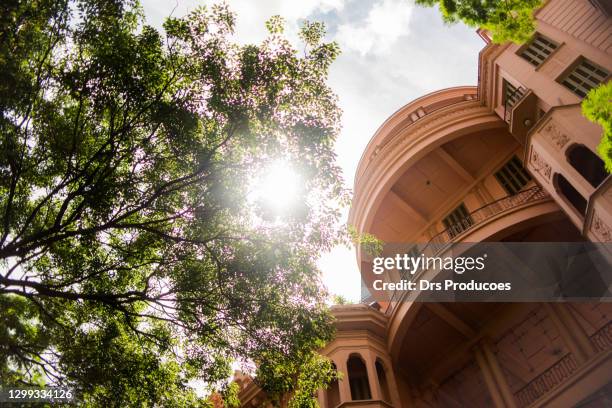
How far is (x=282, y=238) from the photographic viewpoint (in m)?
Result: 9.84

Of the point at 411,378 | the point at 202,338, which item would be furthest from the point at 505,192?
the point at 202,338

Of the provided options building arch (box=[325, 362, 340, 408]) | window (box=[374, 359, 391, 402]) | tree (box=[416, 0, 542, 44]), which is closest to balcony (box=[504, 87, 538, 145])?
tree (box=[416, 0, 542, 44])

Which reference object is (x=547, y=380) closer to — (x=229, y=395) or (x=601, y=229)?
(x=601, y=229)

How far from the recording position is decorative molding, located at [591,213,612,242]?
934cm

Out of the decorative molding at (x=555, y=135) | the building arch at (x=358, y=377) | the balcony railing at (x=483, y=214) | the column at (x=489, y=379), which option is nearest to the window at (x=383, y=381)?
the building arch at (x=358, y=377)

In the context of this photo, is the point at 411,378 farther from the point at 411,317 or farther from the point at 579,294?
the point at 579,294

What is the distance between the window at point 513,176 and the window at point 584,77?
13.9 ft

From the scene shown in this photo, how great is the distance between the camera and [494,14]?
26.6 feet

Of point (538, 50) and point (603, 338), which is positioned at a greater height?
point (538, 50)

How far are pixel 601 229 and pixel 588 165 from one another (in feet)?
8.07

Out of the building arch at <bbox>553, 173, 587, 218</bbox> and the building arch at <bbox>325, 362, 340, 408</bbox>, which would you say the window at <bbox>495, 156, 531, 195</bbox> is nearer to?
the building arch at <bbox>553, 173, 587, 218</bbox>

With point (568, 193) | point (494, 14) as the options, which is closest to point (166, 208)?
point (494, 14)

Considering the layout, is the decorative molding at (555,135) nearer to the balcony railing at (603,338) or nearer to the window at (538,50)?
the window at (538,50)

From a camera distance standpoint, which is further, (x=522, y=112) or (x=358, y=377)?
(x=358, y=377)
